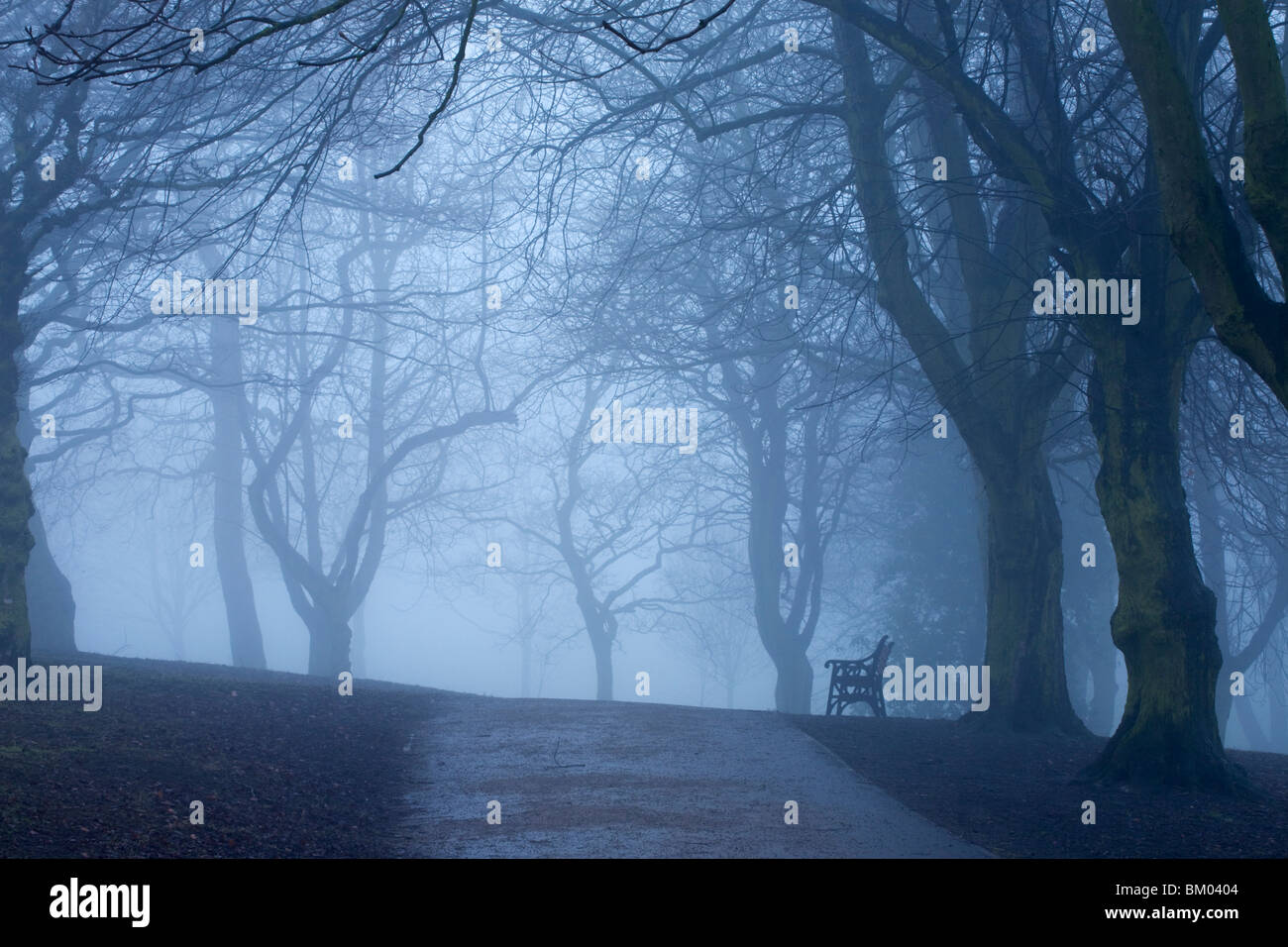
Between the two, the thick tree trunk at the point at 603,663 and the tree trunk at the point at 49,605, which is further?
the thick tree trunk at the point at 603,663

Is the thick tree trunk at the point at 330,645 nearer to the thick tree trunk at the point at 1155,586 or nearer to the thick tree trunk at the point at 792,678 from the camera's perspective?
the thick tree trunk at the point at 792,678

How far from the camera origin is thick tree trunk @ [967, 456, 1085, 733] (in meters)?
12.1

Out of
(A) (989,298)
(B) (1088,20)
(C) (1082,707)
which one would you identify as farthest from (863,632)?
(B) (1088,20)

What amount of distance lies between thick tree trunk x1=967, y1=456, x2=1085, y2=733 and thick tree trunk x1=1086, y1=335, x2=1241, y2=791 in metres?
2.36

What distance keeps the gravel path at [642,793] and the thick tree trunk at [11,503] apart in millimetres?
3849

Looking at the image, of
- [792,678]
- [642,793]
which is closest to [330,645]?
[792,678]

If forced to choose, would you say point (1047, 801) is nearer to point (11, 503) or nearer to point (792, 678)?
point (11, 503)

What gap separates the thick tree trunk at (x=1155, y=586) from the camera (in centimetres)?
898

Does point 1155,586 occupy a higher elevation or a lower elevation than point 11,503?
lower

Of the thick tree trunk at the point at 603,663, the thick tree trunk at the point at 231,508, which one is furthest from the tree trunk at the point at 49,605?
the thick tree trunk at the point at 603,663

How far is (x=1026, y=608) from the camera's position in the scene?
12.1 meters

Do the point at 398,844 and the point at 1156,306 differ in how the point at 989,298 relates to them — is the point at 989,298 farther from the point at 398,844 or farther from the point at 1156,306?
the point at 398,844

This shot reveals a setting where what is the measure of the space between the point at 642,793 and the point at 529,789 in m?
0.86

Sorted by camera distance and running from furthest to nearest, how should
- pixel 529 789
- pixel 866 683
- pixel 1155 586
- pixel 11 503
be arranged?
pixel 866 683
pixel 11 503
pixel 1155 586
pixel 529 789
